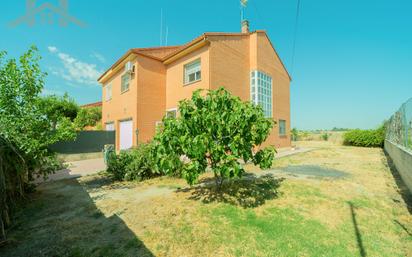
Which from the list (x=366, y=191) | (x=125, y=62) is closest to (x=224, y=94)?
(x=366, y=191)

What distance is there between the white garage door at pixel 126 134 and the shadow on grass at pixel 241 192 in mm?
8696

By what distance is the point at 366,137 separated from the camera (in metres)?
21.2

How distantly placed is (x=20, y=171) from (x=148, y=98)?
9144 millimetres

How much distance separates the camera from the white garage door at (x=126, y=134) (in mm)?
13859

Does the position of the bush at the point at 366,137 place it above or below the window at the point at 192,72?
below

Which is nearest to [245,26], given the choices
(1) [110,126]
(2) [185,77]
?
(2) [185,77]

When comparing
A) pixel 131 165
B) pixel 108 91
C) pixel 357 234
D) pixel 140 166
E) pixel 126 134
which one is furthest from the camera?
pixel 108 91

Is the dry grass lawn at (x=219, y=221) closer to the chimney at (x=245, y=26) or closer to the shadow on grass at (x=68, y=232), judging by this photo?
the shadow on grass at (x=68, y=232)

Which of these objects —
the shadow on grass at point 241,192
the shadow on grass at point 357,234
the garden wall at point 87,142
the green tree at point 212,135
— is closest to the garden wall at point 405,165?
the shadow on grass at point 357,234

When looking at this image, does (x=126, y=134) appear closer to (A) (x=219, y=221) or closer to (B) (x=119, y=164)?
(B) (x=119, y=164)

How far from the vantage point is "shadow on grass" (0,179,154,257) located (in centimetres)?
307

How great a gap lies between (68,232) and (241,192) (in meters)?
4.14

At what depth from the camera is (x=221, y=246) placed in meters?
3.09

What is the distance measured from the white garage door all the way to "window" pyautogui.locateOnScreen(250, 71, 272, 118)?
9132 millimetres
